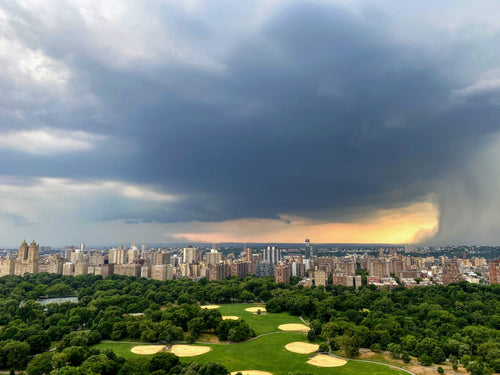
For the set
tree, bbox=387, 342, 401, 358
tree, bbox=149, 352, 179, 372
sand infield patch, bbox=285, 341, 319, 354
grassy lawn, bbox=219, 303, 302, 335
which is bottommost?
grassy lawn, bbox=219, 303, 302, 335

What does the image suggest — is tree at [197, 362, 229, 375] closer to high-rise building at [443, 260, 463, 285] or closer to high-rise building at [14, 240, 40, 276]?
high-rise building at [443, 260, 463, 285]

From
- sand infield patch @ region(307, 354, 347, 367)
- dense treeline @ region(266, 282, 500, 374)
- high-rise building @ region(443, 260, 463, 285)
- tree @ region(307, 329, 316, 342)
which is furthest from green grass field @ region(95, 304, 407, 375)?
high-rise building @ region(443, 260, 463, 285)

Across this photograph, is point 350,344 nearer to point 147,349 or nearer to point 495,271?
point 147,349

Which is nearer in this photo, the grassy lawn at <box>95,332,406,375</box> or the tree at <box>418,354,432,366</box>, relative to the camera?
the grassy lawn at <box>95,332,406,375</box>

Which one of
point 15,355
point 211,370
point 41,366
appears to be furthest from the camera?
point 15,355

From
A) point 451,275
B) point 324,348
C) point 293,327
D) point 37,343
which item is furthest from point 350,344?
point 451,275

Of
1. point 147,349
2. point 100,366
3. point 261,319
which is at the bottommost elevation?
point 261,319

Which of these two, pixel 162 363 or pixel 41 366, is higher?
pixel 162 363
